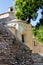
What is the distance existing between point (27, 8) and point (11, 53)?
7.43m

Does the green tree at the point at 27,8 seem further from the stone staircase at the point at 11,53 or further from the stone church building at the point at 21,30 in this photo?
the stone staircase at the point at 11,53

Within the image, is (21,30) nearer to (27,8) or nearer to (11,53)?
(27,8)

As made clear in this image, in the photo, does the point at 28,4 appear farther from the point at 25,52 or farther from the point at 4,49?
the point at 4,49

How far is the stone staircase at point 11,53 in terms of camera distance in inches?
316

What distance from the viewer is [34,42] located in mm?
21344

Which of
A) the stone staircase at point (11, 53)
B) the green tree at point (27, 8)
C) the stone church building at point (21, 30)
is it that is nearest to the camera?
the stone staircase at point (11, 53)

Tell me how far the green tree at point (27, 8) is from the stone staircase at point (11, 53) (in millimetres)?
5522

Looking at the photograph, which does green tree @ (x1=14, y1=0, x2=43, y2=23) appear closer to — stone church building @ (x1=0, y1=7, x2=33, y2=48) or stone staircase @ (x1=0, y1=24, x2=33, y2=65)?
stone church building @ (x1=0, y1=7, x2=33, y2=48)

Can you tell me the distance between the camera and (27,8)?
51.0 ft

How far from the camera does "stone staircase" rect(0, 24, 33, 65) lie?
8039 mm

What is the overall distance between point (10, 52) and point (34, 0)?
7.01m

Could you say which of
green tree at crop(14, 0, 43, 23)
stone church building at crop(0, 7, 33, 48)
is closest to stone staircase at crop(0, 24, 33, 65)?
green tree at crop(14, 0, 43, 23)

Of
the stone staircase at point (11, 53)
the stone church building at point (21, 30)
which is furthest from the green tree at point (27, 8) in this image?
the stone staircase at point (11, 53)

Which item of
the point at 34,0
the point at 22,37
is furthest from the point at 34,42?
the point at 34,0
